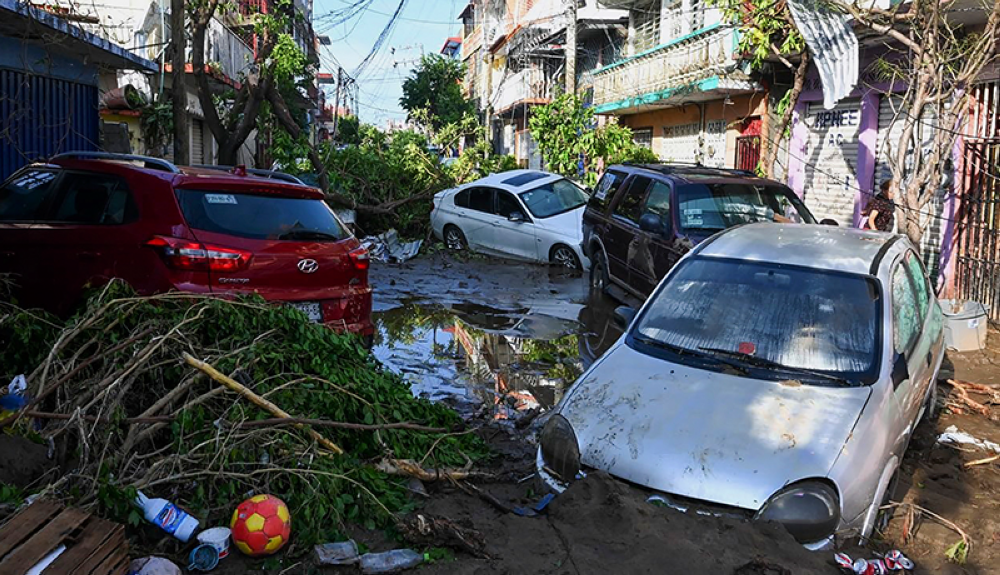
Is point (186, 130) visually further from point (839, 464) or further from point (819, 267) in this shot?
point (839, 464)

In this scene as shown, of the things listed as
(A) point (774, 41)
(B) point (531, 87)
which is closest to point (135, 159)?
(A) point (774, 41)

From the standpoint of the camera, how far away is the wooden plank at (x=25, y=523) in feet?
10.1

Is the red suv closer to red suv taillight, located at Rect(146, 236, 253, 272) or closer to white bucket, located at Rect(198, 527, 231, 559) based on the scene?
red suv taillight, located at Rect(146, 236, 253, 272)

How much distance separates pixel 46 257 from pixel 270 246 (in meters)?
1.74

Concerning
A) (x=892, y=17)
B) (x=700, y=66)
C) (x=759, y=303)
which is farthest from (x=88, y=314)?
(x=700, y=66)

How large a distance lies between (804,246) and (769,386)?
5.00 ft

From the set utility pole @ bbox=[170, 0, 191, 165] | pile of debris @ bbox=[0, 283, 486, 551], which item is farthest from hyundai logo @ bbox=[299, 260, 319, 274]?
utility pole @ bbox=[170, 0, 191, 165]

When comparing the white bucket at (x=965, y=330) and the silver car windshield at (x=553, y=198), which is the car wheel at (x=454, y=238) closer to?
the silver car windshield at (x=553, y=198)

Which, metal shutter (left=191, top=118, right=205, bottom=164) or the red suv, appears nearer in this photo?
the red suv

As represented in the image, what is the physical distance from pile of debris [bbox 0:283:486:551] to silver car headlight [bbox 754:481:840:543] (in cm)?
183

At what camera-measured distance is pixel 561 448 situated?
14.5 feet

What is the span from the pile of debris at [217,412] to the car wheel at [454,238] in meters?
10.9

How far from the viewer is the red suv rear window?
593 centimetres

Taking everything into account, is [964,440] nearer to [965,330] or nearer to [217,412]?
[965,330]
